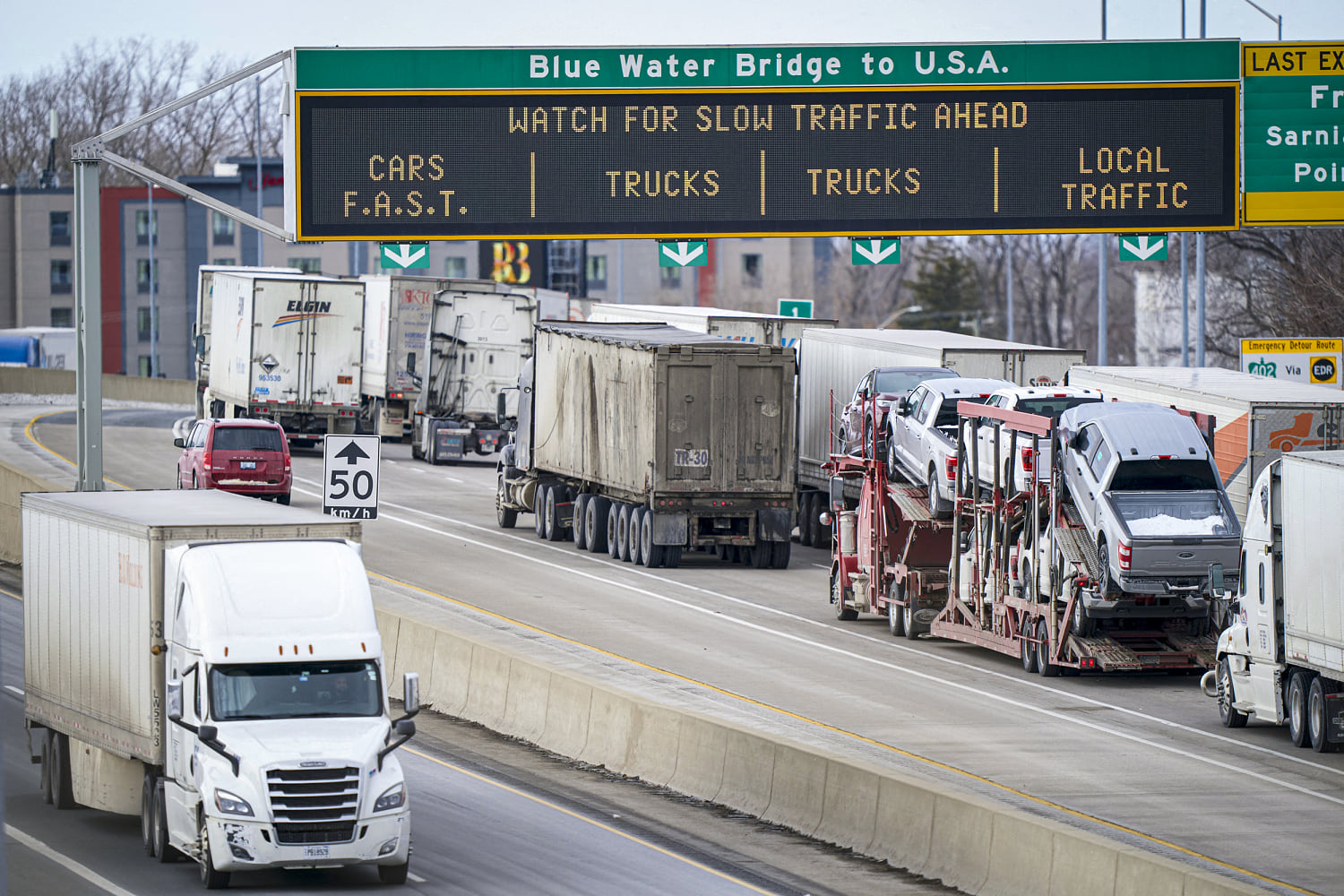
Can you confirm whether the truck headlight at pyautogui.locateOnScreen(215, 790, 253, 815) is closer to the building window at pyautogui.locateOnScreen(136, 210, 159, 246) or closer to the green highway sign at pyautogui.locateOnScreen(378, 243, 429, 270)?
the green highway sign at pyautogui.locateOnScreen(378, 243, 429, 270)

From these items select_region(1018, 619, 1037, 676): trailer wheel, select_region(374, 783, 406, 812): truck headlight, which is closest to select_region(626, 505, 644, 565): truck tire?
select_region(1018, 619, 1037, 676): trailer wheel

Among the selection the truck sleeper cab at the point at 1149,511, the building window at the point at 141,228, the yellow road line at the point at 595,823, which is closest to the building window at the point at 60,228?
the building window at the point at 141,228

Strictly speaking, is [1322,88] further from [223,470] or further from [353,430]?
[353,430]

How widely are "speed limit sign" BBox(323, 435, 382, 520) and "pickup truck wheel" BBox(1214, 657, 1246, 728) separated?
1063 centimetres

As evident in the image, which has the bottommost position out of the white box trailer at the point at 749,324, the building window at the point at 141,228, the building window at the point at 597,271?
the white box trailer at the point at 749,324

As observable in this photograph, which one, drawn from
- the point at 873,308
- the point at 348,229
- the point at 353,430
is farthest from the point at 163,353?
the point at 348,229

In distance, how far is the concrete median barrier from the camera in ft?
44.8

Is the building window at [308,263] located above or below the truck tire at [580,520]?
above

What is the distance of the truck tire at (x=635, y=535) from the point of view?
36.5m

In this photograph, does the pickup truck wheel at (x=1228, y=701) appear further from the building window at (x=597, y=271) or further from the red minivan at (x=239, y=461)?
the building window at (x=597, y=271)

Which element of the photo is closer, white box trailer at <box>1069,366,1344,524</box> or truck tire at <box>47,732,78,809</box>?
truck tire at <box>47,732,78,809</box>

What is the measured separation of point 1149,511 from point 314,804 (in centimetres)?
1362

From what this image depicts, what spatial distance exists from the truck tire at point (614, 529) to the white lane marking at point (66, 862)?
2061 centimetres

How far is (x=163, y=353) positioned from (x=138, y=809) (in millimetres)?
99644
